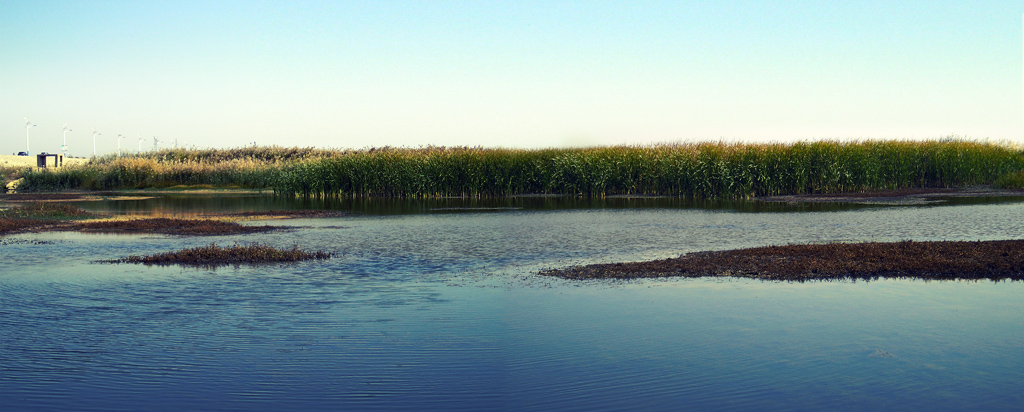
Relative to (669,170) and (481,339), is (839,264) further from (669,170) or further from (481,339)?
(669,170)

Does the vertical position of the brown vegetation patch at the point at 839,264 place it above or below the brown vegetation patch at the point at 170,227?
below

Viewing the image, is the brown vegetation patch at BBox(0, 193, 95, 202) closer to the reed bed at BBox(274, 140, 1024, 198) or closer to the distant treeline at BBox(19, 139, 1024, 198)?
the distant treeline at BBox(19, 139, 1024, 198)

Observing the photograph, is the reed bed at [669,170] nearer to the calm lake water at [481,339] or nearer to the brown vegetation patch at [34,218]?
the brown vegetation patch at [34,218]

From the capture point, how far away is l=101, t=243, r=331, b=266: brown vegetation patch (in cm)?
1303

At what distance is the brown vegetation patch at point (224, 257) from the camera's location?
13.0m

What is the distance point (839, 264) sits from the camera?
11.7 metres

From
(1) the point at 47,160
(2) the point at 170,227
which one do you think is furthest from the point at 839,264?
(1) the point at 47,160

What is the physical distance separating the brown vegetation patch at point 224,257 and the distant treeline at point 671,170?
83.6 ft

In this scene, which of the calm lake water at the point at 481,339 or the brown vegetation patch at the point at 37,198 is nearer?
the calm lake water at the point at 481,339

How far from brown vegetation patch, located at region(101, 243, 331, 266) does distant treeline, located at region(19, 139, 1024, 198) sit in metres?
25.5

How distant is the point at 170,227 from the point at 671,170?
23.8 m

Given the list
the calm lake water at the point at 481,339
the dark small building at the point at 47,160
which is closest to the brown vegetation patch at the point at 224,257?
the calm lake water at the point at 481,339

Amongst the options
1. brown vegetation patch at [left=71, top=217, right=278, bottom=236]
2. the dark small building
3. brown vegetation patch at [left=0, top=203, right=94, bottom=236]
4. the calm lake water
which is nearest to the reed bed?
brown vegetation patch at [left=0, top=203, right=94, bottom=236]

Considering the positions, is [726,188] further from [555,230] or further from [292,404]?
[292,404]
